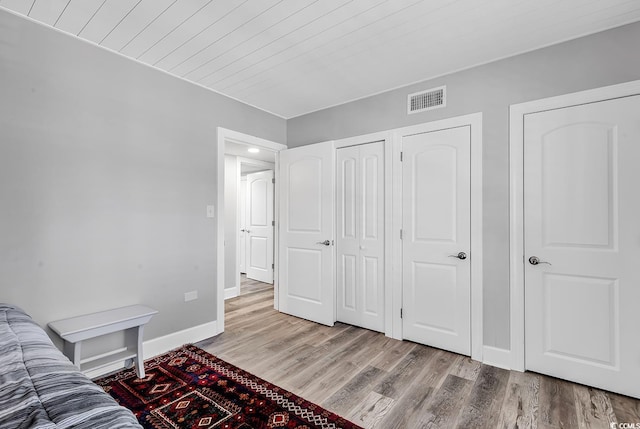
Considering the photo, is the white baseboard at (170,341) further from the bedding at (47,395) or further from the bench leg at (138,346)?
the bedding at (47,395)

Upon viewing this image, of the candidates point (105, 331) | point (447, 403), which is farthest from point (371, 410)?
point (105, 331)

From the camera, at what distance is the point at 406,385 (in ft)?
7.37

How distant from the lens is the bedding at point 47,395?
2.81 ft

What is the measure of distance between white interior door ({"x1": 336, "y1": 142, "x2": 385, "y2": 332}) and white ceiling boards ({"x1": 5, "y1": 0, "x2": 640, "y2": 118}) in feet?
2.87

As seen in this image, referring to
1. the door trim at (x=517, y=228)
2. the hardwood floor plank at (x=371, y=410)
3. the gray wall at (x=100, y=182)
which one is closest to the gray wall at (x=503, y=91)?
the door trim at (x=517, y=228)

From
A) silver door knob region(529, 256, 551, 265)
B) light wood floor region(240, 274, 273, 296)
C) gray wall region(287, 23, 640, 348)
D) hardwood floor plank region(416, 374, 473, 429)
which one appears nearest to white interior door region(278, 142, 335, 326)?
gray wall region(287, 23, 640, 348)

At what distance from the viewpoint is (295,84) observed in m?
3.07

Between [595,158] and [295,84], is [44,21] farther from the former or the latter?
[595,158]

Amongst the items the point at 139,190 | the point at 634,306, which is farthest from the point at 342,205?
the point at 634,306

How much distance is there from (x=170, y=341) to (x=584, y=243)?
11.5 feet

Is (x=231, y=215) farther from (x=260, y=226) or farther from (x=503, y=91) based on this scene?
(x=503, y=91)

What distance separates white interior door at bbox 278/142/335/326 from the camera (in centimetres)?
352

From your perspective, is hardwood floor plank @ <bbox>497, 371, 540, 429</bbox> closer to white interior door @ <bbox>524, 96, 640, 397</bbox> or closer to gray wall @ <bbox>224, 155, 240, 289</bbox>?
white interior door @ <bbox>524, 96, 640, 397</bbox>

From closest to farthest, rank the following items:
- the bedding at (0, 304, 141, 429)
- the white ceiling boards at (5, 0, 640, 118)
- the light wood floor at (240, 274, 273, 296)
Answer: the bedding at (0, 304, 141, 429) → the white ceiling boards at (5, 0, 640, 118) → the light wood floor at (240, 274, 273, 296)
